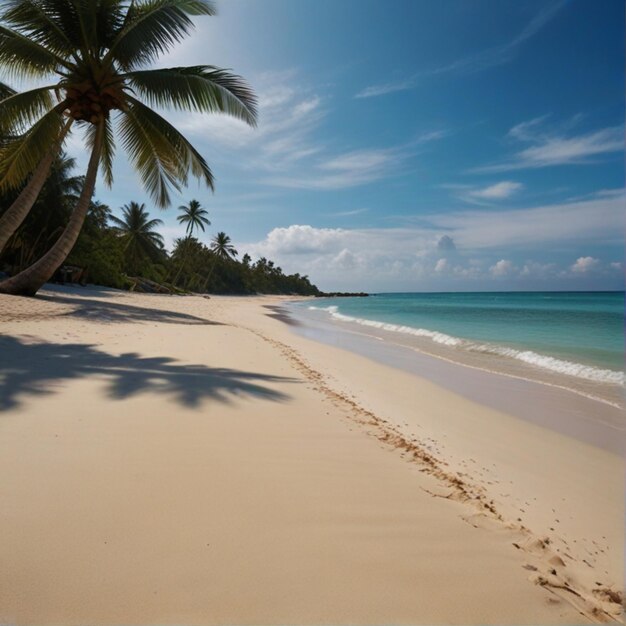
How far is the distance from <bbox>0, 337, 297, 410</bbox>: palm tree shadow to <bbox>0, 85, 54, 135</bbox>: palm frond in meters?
8.59

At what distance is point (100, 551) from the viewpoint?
170cm

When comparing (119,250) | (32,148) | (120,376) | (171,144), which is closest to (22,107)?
(32,148)

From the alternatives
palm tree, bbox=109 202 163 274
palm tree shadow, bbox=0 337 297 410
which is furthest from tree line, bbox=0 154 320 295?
palm tree shadow, bbox=0 337 297 410

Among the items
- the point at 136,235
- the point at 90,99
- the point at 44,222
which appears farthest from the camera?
the point at 136,235

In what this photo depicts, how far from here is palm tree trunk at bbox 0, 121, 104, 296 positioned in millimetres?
11859

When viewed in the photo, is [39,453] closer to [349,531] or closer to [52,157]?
[349,531]

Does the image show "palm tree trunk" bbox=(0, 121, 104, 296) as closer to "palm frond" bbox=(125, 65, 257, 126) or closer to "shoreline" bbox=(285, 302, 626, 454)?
"palm frond" bbox=(125, 65, 257, 126)

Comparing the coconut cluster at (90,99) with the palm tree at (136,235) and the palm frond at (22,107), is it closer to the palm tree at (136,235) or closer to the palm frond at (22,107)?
the palm frond at (22,107)

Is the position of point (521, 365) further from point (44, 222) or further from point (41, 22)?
point (44, 222)

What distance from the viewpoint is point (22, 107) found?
1090cm

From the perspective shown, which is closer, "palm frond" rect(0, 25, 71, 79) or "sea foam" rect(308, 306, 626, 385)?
"sea foam" rect(308, 306, 626, 385)

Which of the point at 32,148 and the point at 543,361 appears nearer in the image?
the point at 543,361

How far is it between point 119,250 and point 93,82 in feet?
75.0

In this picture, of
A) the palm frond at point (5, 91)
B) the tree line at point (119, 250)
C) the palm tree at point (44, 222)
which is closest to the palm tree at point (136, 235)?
the tree line at point (119, 250)
